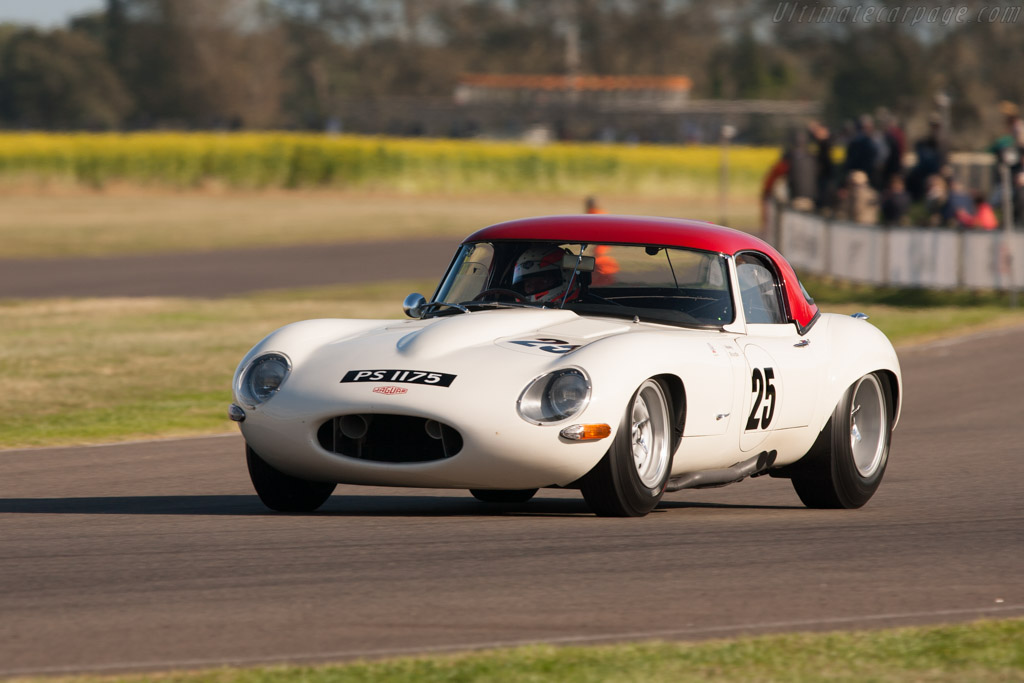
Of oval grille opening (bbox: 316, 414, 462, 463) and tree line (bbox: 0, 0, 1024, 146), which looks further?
tree line (bbox: 0, 0, 1024, 146)

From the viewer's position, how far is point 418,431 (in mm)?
7102

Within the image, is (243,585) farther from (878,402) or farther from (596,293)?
(878,402)

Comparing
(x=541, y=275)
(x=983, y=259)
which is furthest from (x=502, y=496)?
(x=983, y=259)

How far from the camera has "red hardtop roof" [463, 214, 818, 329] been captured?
816cm

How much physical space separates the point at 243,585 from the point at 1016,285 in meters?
19.0

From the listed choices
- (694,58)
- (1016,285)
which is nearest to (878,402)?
(1016,285)

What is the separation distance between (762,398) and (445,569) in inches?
89.7

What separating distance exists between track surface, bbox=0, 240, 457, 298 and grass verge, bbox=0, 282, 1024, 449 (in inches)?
75.8

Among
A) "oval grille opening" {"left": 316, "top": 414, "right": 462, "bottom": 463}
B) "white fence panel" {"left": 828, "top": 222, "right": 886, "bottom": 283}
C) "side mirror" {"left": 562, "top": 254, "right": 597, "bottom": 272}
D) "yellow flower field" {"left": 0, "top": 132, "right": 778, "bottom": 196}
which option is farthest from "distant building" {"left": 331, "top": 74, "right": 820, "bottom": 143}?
"oval grille opening" {"left": 316, "top": 414, "right": 462, "bottom": 463}

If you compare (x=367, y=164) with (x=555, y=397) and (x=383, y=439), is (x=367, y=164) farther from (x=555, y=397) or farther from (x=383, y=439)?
(x=555, y=397)

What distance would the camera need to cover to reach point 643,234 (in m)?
8.18

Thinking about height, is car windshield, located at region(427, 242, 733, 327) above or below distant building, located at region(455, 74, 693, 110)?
above

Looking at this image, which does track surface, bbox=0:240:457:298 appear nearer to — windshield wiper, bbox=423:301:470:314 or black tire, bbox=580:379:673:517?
windshield wiper, bbox=423:301:470:314

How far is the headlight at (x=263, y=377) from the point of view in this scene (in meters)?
7.39
